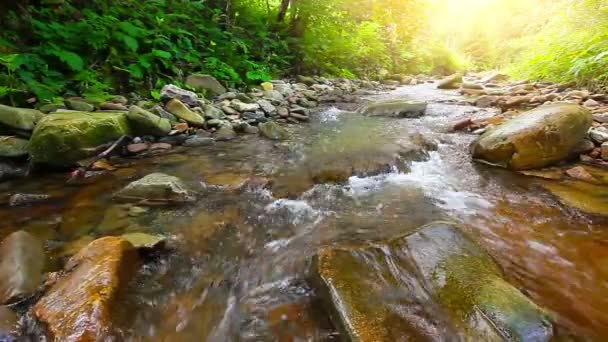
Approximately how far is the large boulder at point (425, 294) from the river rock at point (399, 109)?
4862 mm

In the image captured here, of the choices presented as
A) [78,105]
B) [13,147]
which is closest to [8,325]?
[13,147]

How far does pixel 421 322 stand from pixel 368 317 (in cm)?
29

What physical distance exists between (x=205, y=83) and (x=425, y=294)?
610cm

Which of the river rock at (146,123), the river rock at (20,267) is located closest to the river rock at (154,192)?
the river rock at (20,267)

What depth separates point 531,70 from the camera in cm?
872

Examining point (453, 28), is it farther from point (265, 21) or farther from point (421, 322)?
point (421, 322)

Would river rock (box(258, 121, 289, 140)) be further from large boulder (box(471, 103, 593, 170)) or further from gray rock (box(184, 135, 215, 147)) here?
large boulder (box(471, 103, 593, 170))

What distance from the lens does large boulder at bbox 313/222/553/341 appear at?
1480mm

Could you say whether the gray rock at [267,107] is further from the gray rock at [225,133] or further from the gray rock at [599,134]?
the gray rock at [599,134]

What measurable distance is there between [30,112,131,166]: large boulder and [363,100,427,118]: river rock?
506 centimetres

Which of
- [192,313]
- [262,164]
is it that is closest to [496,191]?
[262,164]

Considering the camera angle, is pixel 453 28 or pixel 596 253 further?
pixel 453 28

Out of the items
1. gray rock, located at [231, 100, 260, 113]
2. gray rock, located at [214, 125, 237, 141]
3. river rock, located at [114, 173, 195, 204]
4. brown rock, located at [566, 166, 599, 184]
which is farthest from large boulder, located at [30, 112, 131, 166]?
brown rock, located at [566, 166, 599, 184]

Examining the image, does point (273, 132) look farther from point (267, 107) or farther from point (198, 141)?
point (267, 107)
